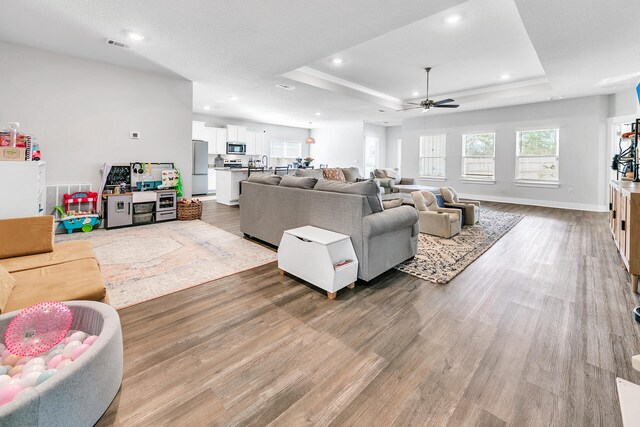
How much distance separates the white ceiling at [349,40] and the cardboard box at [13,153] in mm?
1674

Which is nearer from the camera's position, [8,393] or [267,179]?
[8,393]

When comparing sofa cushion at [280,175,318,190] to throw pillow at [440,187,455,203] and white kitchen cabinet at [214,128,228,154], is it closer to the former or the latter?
throw pillow at [440,187,455,203]

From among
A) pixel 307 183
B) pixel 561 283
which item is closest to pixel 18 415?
pixel 307 183

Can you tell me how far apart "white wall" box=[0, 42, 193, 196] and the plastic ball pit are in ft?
15.3

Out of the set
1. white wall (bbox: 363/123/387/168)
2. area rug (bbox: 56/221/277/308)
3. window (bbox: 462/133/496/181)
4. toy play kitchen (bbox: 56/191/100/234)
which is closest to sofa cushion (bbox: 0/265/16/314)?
area rug (bbox: 56/221/277/308)

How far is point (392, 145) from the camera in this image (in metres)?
13.2

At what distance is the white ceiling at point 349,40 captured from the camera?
3.16 meters

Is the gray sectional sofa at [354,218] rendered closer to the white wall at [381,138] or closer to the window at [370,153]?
the window at [370,153]

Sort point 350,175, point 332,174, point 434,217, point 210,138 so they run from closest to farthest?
point 434,217
point 332,174
point 350,175
point 210,138

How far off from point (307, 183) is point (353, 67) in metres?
3.39

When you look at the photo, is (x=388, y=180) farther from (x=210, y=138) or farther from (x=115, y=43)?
(x=115, y=43)

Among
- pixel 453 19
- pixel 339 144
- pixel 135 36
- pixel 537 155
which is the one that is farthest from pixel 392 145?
pixel 135 36

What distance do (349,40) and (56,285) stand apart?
3.92 meters

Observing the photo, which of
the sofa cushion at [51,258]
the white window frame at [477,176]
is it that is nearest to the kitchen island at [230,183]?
the sofa cushion at [51,258]
